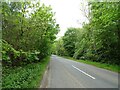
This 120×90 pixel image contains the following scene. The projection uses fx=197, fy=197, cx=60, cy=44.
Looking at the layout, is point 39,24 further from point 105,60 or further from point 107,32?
point 105,60

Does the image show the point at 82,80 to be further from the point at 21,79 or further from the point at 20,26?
the point at 20,26

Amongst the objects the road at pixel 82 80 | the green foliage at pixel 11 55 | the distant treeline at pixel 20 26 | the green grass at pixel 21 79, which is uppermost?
the distant treeline at pixel 20 26

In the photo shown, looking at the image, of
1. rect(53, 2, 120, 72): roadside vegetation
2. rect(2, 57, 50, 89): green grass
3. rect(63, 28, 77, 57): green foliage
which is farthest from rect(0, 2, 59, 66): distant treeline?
rect(63, 28, 77, 57): green foliage

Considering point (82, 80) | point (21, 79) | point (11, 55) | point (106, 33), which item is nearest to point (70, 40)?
point (106, 33)

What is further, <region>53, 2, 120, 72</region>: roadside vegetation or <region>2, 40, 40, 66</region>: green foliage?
<region>53, 2, 120, 72</region>: roadside vegetation

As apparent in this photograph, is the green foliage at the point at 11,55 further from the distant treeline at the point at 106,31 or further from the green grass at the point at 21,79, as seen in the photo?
the distant treeline at the point at 106,31

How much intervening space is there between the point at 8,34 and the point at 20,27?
1.20 m

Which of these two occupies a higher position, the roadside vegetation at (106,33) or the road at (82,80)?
the roadside vegetation at (106,33)

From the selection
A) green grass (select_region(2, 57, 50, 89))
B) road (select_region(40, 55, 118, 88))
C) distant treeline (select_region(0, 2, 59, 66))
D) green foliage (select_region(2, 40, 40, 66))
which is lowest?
road (select_region(40, 55, 118, 88))

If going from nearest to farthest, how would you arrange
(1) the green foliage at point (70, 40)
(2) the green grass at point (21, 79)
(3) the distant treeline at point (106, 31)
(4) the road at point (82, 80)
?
(2) the green grass at point (21, 79)
(4) the road at point (82, 80)
(3) the distant treeline at point (106, 31)
(1) the green foliage at point (70, 40)

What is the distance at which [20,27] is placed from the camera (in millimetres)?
17094

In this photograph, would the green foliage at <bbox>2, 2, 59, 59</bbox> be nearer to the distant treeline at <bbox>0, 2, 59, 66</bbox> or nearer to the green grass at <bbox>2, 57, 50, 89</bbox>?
the distant treeline at <bbox>0, 2, 59, 66</bbox>

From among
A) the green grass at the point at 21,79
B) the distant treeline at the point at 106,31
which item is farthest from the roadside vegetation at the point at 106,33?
the green grass at the point at 21,79

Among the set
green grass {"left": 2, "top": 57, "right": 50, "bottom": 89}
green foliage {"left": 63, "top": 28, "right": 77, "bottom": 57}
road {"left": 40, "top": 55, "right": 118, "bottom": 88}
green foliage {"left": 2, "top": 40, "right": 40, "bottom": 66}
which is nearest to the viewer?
green foliage {"left": 2, "top": 40, "right": 40, "bottom": 66}
